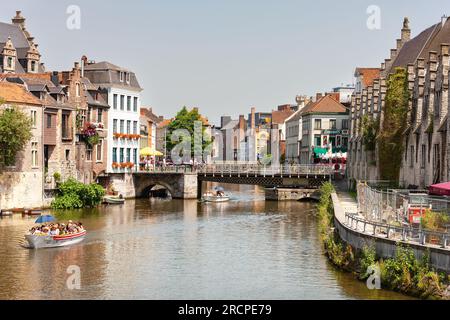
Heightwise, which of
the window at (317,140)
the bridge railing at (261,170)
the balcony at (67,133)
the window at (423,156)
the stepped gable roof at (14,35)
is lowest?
the bridge railing at (261,170)

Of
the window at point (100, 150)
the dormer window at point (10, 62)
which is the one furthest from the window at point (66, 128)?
the dormer window at point (10, 62)

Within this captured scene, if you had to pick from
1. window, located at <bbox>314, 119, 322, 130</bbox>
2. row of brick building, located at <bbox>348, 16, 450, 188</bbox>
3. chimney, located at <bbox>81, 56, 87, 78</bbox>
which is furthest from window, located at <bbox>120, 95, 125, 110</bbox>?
window, located at <bbox>314, 119, 322, 130</bbox>

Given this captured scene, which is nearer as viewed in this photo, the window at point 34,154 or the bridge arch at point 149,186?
the window at point 34,154

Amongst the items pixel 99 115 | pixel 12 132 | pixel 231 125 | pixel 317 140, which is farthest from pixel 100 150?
pixel 231 125

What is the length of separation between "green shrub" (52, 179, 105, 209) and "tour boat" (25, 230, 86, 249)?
2141cm

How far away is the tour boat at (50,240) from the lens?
153ft

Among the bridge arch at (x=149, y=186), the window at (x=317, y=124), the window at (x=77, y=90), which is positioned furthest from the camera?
the window at (x=317, y=124)

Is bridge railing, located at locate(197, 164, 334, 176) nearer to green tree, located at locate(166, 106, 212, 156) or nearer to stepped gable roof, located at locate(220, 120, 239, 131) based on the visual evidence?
green tree, located at locate(166, 106, 212, 156)

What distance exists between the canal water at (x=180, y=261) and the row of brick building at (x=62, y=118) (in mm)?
4812

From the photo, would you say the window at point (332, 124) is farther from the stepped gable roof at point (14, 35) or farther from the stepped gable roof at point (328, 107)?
the stepped gable roof at point (14, 35)

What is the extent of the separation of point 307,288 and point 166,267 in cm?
812

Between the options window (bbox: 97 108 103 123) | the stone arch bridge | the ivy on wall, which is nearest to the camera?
the ivy on wall

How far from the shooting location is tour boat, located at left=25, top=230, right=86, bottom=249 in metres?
46.5

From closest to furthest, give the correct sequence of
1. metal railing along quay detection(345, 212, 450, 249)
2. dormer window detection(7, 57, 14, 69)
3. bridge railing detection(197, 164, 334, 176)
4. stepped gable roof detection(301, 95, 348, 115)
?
metal railing along quay detection(345, 212, 450, 249), dormer window detection(7, 57, 14, 69), bridge railing detection(197, 164, 334, 176), stepped gable roof detection(301, 95, 348, 115)
